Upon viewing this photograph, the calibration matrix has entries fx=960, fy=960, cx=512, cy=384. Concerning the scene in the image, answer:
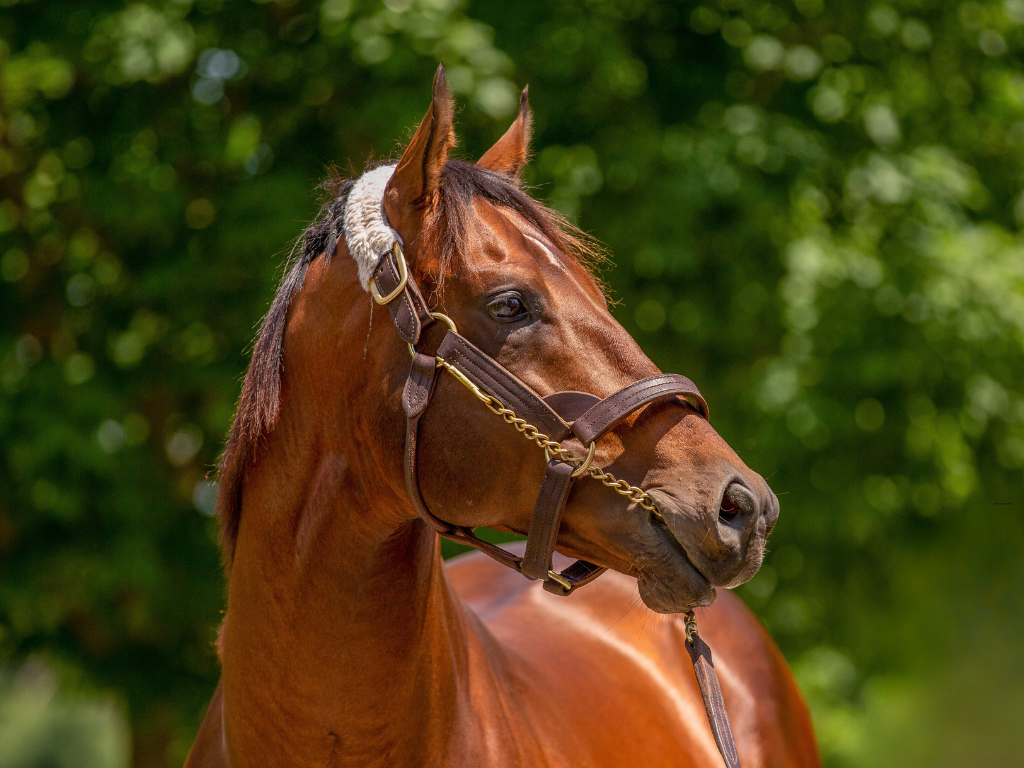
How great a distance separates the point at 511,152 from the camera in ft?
7.39

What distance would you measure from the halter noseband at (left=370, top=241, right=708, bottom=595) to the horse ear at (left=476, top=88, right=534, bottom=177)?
0.55 metres

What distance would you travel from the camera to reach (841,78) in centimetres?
562

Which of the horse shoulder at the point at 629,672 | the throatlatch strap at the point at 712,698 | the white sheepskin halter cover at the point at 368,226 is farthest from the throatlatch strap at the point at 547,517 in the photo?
the horse shoulder at the point at 629,672

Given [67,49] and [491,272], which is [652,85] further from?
[491,272]

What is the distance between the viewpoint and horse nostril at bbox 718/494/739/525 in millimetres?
1560

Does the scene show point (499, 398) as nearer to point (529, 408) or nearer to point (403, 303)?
point (529, 408)

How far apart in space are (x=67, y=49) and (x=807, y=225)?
392 centimetres

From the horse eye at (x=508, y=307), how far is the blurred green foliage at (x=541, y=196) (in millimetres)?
2794

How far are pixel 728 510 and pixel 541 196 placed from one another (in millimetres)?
3629

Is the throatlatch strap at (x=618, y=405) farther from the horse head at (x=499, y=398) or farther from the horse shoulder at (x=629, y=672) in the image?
the horse shoulder at (x=629, y=672)

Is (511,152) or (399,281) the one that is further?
(511,152)

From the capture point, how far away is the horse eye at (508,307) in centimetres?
172

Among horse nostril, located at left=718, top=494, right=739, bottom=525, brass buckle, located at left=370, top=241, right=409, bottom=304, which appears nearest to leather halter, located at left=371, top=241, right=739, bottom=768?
brass buckle, located at left=370, top=241, right=409, bottom=304

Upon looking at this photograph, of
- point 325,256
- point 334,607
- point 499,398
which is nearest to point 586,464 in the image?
point 499,398
